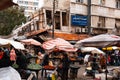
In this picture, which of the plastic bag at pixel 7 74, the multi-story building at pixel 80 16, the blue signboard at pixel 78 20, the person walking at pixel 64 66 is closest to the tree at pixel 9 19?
the multi-story building at pixel 80 16

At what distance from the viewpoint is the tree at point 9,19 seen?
172 ft

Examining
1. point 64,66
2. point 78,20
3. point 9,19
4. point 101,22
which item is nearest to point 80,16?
point 78,20

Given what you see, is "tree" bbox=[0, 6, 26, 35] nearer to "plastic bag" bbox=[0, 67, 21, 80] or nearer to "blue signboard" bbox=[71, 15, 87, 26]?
"blue signboard" bbox=[71, 15, 87, 26]

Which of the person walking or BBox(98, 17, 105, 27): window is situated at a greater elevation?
BBox(98, 17, 105, 27): window

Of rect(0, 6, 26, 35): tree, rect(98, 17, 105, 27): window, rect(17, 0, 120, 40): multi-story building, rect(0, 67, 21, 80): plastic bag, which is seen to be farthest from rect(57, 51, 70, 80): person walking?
rect(0, 6, 26, 35): tree

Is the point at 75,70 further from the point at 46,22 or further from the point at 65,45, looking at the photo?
the point at 46,22

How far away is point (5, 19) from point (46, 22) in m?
16.5

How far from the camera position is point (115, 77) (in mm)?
16406

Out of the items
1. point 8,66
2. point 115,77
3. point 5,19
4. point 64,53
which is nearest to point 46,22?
point 5,19

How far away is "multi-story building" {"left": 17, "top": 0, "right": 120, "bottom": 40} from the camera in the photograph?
37.9 meters

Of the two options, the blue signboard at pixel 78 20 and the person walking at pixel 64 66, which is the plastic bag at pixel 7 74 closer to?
the person walking at pixel 64 66

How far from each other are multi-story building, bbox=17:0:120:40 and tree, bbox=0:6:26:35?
12160 mm

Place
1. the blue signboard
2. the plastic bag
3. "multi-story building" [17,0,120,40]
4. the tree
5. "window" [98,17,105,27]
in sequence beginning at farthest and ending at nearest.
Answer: the tree, "window" [98,17,105,27], the blue signboard, "multi-story building" [17,0,120,40], the plastic bag

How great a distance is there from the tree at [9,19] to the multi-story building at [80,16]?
12.2 metres
